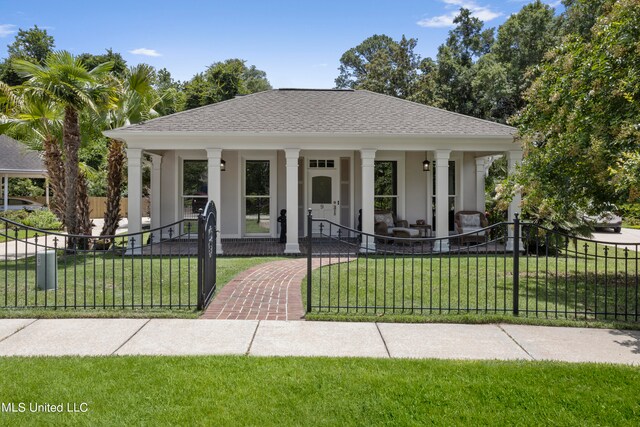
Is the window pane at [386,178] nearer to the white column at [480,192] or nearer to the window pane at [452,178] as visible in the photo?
the window pane at [452,178]

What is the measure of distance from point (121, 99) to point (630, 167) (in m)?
14.5

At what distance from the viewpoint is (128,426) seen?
12.1 ft

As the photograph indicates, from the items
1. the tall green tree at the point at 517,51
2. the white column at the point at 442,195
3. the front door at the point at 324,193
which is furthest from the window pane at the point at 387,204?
the tall green tree at the point at 517,51

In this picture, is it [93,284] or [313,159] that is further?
[313,159]

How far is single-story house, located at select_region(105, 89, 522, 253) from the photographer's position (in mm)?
13703

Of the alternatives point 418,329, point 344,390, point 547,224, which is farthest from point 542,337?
point 547,224

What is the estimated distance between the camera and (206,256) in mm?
7477

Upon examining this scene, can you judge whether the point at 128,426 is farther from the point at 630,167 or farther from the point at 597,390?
the point at 630,167

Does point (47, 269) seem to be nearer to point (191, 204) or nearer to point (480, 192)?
point (191, 204)

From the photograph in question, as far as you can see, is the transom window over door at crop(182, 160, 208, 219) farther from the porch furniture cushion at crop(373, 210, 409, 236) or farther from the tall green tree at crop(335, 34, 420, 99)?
the tall green tree at crop(335, 34, 420, 99)

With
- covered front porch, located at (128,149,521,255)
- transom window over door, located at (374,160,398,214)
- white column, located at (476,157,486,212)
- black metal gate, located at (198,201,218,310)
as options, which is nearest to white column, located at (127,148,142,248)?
covered front porch, located at (128,149,521,255)

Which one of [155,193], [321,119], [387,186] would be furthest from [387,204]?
[155,193]

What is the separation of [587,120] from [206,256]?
6.28 meters

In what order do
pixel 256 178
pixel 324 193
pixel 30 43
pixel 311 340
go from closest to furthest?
pixel 311 340
pixel 256 178
pixel 324 193
pixel 30 43
